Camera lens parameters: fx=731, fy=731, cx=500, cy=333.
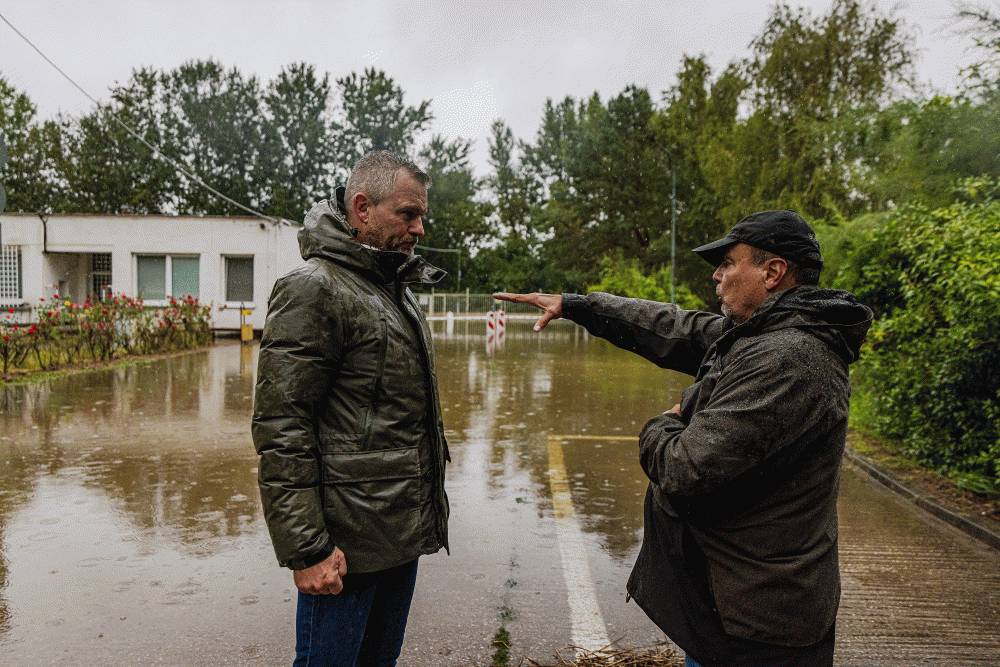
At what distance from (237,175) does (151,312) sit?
3381 centimetres

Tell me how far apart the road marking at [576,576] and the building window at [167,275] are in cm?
2017

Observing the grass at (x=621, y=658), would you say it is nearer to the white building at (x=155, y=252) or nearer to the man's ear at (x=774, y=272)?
the man's ear at (x=774, y=272)

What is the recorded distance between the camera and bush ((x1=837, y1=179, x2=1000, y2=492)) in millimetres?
5586

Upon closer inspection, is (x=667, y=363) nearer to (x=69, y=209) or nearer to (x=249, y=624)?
(x=249, y=624)

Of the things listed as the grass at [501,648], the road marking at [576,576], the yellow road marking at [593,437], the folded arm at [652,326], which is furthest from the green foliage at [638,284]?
the folded arm at [652,326]

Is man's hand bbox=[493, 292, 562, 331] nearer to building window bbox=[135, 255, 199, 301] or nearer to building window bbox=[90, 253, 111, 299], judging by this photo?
building window bbox=[135, 255, 199, 301]

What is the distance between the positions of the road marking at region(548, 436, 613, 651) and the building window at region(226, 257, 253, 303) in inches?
766

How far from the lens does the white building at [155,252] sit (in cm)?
2344

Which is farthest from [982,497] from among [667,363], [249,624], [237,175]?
[237,175]

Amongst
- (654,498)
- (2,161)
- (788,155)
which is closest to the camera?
(654,498)

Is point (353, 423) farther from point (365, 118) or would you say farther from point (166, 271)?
point (365, 118)

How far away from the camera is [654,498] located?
2166 millimetres

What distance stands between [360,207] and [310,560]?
1121mm

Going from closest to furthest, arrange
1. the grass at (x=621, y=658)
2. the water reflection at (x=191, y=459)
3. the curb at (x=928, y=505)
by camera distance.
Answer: the grass at (x=621, y=658) → the water reflection at (x=191, y=459) → the curb at (x=928, y=505)
